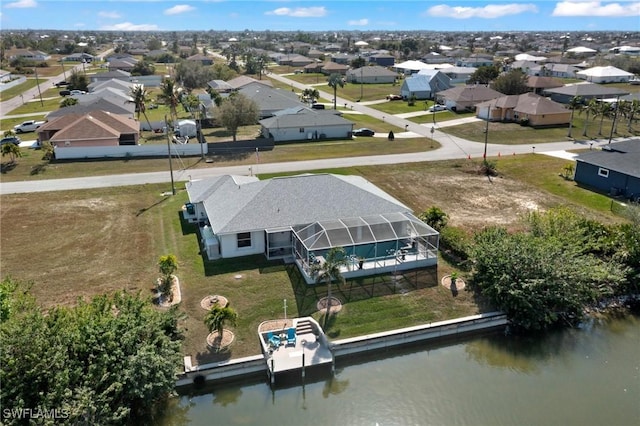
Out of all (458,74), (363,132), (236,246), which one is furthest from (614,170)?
(458,74)

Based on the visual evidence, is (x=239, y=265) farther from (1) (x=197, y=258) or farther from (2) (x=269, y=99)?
(2) (x=269, y=99)

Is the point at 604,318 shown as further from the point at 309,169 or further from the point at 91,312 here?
the point at 309,169

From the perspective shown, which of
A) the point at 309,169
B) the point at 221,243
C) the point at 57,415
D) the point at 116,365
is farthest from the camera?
the point at 309,169

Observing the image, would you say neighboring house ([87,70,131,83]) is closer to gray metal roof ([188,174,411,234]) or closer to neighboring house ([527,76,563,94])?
gray metal roof ([188,174,411,234])

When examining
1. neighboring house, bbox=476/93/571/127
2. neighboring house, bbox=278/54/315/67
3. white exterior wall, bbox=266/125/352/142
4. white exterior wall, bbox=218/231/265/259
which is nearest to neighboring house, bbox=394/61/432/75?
neighboring house, bbox=278/54/315/67

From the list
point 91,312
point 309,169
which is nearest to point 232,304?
point 91,312

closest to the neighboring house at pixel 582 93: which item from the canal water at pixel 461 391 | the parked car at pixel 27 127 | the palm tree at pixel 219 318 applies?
the canal water at pixel 461 391
